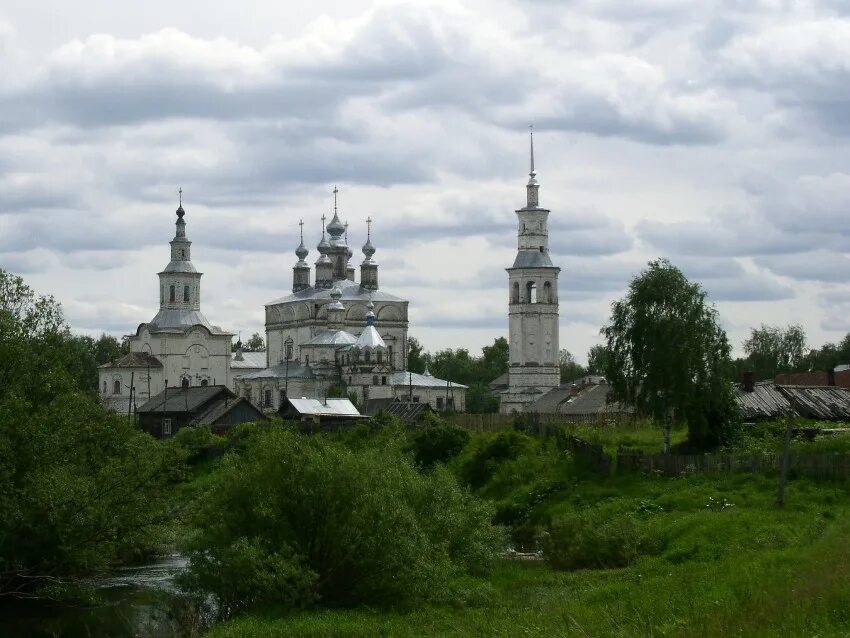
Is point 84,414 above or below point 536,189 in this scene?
below

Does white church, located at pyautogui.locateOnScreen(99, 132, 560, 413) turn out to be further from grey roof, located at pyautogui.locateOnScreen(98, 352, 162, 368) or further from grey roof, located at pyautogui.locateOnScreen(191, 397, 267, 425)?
grey roof, located at pyautogui.locateOnScreen(191, 397, 267, 425)

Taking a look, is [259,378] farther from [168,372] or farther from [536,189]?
[536,189]

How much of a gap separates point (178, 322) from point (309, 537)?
9522cm

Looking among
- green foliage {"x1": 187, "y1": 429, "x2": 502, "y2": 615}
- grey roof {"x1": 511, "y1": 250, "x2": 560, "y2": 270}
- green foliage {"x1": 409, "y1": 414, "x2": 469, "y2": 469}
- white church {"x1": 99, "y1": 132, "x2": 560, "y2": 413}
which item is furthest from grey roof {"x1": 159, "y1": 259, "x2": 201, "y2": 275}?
green foliage {"x1": 187, "y1": 429, "x2": 502, "y2": 615}

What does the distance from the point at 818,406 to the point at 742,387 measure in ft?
9.31

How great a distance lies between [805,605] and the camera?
2302 centimetres

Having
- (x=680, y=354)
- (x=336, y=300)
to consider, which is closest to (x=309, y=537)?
(x=680, y=354)

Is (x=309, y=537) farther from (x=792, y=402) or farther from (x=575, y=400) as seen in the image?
(x=575, y=400)

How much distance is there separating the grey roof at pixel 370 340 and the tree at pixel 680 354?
69493mm

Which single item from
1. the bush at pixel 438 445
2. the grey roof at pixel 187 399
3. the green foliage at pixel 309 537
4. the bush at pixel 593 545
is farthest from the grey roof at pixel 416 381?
the green foliage at pixel 309 537

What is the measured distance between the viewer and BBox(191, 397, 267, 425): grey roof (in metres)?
81.2

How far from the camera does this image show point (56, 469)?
32.1 m

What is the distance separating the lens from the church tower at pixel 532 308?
11919 cm

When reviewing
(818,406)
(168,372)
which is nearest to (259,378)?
(168,372)
